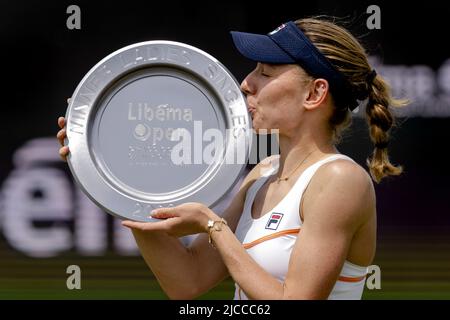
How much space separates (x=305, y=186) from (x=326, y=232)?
141mm

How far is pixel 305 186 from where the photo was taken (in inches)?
77.8

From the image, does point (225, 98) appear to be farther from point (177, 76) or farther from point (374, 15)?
point (374, 15)

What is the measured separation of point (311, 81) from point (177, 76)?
39cm

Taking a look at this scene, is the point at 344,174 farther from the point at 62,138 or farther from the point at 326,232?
the point at 62,138

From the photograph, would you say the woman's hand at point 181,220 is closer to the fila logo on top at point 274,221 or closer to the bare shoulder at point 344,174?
the fila logo on top at point 274,221

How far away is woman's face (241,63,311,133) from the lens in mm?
2012

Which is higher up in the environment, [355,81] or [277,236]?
[355,81]

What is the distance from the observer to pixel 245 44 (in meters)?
2.04

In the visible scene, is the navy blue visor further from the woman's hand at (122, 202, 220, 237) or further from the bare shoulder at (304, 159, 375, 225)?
the woman's hand at (122, 202, 220, 237)

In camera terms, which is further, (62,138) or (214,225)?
(62,138)

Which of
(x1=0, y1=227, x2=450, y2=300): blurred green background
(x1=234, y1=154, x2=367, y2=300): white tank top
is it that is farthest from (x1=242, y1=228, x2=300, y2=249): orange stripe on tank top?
(x1=0, y1=227, x2=450, y2=300): blurred green background

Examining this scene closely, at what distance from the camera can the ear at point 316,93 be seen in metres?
2.01
